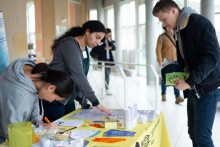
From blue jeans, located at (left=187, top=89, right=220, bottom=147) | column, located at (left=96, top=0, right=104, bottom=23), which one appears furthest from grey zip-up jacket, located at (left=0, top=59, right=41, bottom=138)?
column, located at (left=96, top=0, right=104, bottom=23)

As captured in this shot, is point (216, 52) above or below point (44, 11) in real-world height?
below

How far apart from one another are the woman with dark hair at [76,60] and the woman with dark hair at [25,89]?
0.47 m

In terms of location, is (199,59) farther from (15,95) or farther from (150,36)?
(150,36)

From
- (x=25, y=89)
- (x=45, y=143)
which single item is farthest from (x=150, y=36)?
(x=45, y=143)

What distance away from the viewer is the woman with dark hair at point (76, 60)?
2.08 metres

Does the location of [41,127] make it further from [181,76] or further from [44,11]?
[44,11]

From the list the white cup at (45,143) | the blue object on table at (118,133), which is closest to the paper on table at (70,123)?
the blue object on table at (118,133)

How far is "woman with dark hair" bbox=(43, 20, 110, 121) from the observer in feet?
6.82

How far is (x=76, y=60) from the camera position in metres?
2.09

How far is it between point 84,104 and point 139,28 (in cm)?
792

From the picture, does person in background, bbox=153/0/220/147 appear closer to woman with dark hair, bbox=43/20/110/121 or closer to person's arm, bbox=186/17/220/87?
person's arm, bbox=186/17/220/87

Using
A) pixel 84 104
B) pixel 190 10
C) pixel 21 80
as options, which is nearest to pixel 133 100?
pixel 84 104

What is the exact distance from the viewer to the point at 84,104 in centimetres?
227

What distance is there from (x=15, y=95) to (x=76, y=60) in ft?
2.30
